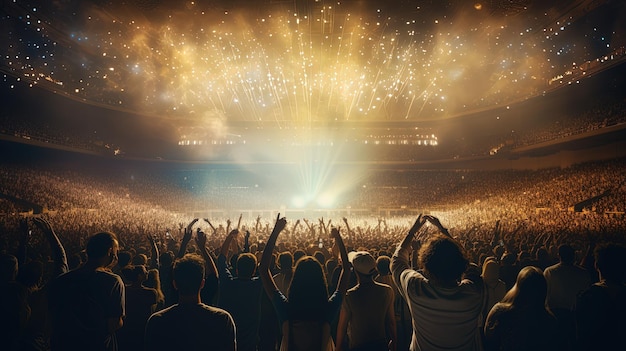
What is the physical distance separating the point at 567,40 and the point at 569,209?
20621mm

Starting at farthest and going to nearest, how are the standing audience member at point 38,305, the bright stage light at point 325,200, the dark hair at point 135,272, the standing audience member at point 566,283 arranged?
1. the bright stage light at point 325,200
2. the standing audience member at point 566,283
3. the dark hair at point 135,272
4. the standing audience member at point 38,305

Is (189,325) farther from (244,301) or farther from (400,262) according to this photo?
(400,262)

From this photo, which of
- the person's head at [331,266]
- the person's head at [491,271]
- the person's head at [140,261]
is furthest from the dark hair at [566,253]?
the person's head at [140,261]

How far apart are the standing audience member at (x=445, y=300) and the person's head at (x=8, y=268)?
449 cm

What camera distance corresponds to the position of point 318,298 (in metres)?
2.81

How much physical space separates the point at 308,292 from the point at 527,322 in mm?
1988

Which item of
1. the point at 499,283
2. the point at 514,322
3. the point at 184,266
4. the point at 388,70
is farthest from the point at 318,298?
the point at 388,70

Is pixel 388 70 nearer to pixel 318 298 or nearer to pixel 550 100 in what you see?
pixel 550 100

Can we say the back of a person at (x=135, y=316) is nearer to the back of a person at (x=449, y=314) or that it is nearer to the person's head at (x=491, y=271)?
the back of a person at (x=449, y=314)

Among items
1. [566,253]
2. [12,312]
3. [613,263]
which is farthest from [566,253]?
[12,312]

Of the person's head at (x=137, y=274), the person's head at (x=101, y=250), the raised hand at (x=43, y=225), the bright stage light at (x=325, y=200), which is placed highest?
the bright stage light at (x=325, y=200)

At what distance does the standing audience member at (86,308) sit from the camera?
319cm

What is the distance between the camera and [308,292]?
2.82 m

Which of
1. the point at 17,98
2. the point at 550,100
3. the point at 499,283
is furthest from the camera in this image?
the point at 550,100
